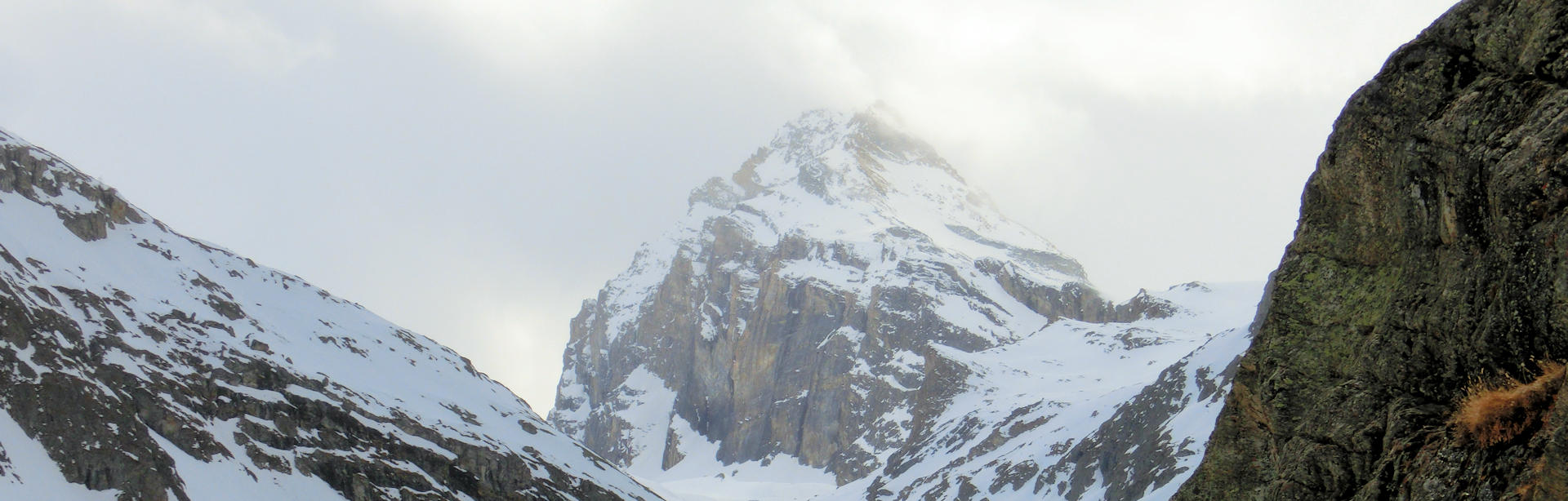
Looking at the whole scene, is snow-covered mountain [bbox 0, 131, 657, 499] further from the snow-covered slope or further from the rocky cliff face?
the rocky cliff face

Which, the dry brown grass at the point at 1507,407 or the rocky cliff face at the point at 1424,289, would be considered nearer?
the dry brown grass at the point at 1507,407

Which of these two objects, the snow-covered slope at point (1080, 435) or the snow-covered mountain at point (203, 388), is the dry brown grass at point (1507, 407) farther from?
the snow-covered slope at point (1080, 435)

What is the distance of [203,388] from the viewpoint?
82.1 meters

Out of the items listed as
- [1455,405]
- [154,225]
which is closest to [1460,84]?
[1455,405]

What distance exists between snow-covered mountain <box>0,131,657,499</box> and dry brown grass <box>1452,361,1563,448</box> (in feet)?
214

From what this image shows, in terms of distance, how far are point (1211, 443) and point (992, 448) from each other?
14381cm

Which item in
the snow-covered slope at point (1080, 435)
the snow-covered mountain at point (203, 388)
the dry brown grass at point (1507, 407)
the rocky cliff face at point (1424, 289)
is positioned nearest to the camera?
the dry brown grass at point (1507, 407)

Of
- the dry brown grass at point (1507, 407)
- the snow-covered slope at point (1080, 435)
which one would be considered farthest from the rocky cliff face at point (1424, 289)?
the snow-covered slope at point (1080, 435)

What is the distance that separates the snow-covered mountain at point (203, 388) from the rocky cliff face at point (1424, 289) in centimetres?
6294

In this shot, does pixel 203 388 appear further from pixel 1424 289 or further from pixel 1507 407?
pixel 1507 407

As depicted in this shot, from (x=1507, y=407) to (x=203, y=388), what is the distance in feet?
278

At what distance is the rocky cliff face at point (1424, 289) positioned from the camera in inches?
418

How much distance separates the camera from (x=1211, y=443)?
15.1m

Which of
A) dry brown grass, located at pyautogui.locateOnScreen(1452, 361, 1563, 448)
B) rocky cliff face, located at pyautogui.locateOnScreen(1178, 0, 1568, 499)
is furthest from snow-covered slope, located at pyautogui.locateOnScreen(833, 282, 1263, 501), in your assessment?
dry brown grass, located at pyautogui.locateOnScreen(1452, 361, 1563, 448)
